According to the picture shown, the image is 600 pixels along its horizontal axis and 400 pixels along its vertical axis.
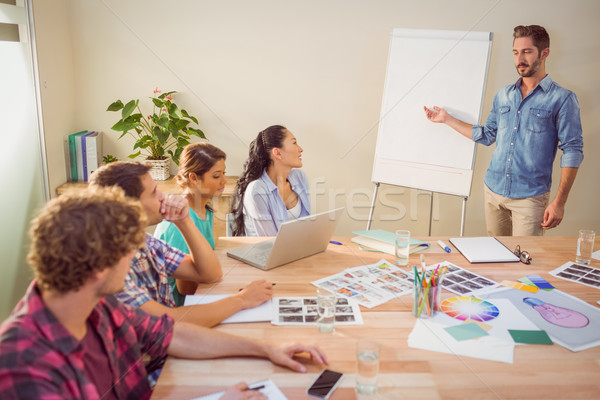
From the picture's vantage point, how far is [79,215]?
939mm

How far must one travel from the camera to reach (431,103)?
3.34 meters

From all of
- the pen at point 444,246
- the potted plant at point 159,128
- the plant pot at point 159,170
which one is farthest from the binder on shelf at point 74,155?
the pen at point 444,246

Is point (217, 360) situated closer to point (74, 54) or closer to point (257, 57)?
point (257, 57)

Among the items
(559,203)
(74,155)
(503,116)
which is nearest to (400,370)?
(559,203)

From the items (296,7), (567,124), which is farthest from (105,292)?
(296,7)

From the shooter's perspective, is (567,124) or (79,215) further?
(567,124)

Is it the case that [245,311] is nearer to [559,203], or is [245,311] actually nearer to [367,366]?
[367,366]

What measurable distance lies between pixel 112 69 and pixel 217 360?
9.28 feet

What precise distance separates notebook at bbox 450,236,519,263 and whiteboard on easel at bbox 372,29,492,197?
108cm

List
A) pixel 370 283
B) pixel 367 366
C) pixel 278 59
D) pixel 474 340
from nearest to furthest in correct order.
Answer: pixel 367 366
pixel 474 340
pixel 370 283
pixel 278 59

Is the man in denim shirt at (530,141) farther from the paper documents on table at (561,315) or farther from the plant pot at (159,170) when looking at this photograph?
the plant pot at (159,170)

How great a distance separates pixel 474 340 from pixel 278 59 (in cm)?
269

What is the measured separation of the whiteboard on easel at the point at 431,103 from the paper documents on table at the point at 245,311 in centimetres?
209

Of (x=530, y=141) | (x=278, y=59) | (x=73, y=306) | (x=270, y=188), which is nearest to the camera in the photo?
(x=73, y=306)
